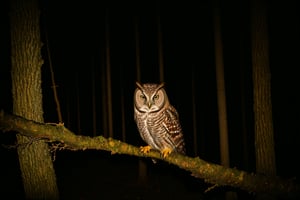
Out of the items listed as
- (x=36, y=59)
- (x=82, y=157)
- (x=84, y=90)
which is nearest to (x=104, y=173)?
(x=82, y=157)

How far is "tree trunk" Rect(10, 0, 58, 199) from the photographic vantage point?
5105 millimetres

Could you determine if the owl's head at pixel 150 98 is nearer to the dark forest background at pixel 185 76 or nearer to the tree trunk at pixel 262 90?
the tree trunk at pixel 262 90

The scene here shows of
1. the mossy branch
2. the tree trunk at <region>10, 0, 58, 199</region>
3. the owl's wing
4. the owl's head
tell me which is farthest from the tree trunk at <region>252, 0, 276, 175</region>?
the tree trunk at <region>10, 0, 58, 199</region>

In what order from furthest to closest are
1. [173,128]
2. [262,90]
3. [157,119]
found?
1. [262,90]
2. [173,128]
3. [157,119]

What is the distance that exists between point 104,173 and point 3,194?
4724 mm

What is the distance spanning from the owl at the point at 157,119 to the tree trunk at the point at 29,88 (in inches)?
69.9

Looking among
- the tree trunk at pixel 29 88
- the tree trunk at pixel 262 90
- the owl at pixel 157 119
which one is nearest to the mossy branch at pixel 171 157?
the tree trunk at pixel 29 88

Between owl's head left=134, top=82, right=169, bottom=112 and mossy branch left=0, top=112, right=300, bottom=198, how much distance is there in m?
2.09

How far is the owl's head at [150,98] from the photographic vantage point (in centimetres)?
597

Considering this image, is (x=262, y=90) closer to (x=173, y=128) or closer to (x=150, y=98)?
(x=173, y=128)

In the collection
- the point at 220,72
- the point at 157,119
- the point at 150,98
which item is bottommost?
the point at 157,119

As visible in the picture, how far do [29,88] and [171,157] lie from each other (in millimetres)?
2649

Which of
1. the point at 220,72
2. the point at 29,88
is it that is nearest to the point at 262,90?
the point at 220,72

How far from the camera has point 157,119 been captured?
5930 mm
